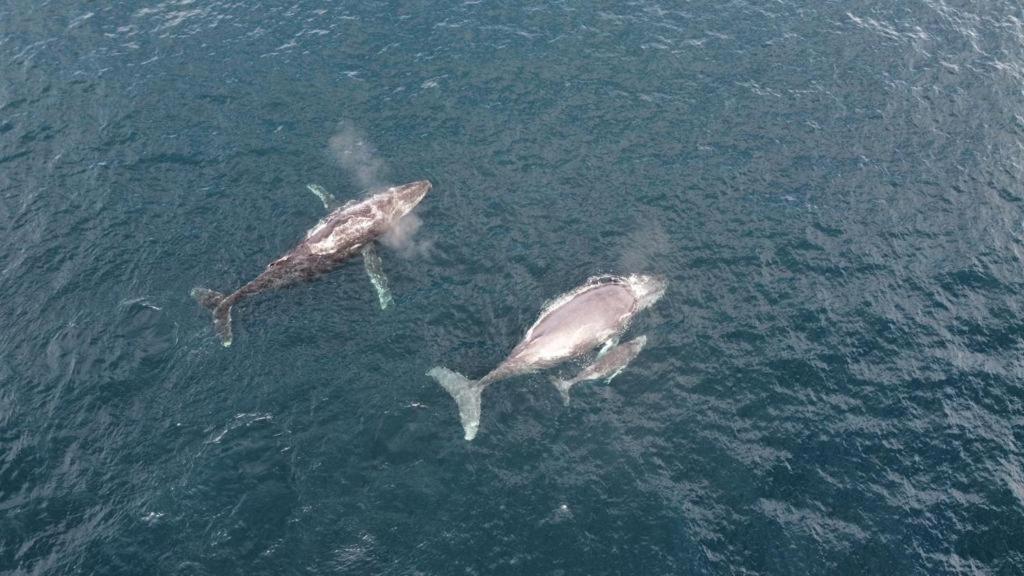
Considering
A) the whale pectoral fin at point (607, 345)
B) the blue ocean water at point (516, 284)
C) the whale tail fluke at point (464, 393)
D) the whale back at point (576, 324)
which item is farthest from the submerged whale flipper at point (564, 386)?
the whale tail fluke at point (464, 393)

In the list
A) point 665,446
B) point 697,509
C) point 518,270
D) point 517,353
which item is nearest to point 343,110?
point 518,270

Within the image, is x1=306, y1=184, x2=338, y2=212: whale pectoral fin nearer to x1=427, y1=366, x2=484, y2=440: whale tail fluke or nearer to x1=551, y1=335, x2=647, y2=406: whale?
x1=427, y1=366, x2=484, y2=440: whale tail fluke

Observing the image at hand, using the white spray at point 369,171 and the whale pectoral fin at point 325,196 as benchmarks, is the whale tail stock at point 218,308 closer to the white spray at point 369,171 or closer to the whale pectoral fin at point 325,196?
the whale pectoral fin at point 325,196

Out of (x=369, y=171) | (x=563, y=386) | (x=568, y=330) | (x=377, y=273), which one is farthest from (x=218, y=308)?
(x=563, y=386)

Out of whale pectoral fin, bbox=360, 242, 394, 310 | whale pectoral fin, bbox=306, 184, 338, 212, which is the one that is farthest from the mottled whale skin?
whale pectoral fin, bbox=306, 184, 338, 212

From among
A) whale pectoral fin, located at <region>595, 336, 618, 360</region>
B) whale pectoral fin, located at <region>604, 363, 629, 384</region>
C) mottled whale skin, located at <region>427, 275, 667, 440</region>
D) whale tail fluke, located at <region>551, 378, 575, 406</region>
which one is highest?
mottled whale skin, located at <region>427, 275, 667, 440</region>

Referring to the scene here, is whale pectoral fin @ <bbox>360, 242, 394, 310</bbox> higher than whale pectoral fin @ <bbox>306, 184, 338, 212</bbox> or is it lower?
lower

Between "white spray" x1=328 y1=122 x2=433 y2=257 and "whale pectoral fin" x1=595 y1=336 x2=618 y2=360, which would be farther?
"white spray" x1=328 y1=122 x2=433 y2=257

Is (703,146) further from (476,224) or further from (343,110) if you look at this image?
(343,110)
